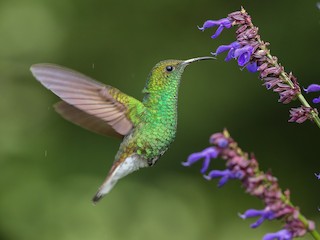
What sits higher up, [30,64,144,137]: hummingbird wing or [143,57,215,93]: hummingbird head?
[143,57,215,93]: hummingbird head

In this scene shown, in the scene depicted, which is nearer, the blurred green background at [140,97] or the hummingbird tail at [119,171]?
the hummingbird tail at [119,171]

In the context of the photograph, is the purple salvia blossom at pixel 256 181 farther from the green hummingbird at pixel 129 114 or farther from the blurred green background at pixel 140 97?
the blurred green background at pixel 140 97

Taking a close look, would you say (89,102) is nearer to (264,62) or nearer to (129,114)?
(129,114)

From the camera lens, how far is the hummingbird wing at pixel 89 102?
261cm

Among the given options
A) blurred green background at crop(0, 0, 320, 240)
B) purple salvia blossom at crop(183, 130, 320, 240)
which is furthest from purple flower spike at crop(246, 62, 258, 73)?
blurred green background at crop(0, 0, 320, 240)

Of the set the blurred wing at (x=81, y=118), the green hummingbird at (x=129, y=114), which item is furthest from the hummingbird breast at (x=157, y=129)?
the blurred wing at (x=81, y=118)

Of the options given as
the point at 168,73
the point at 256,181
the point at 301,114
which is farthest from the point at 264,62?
the point at 168,73

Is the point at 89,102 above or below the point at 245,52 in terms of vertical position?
below

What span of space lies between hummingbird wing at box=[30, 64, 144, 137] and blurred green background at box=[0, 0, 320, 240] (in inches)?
125

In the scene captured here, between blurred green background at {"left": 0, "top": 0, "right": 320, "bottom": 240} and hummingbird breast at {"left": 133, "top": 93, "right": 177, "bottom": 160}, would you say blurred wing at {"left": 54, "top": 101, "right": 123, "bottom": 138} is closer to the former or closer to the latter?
hummingbird breast at {"left": 133, "top": 93, "right": 177, "bottom": 160}

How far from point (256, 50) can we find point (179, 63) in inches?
32.7

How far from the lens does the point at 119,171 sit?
112 inches

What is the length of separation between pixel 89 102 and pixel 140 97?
377cm

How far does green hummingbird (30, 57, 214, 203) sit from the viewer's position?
109 inches
